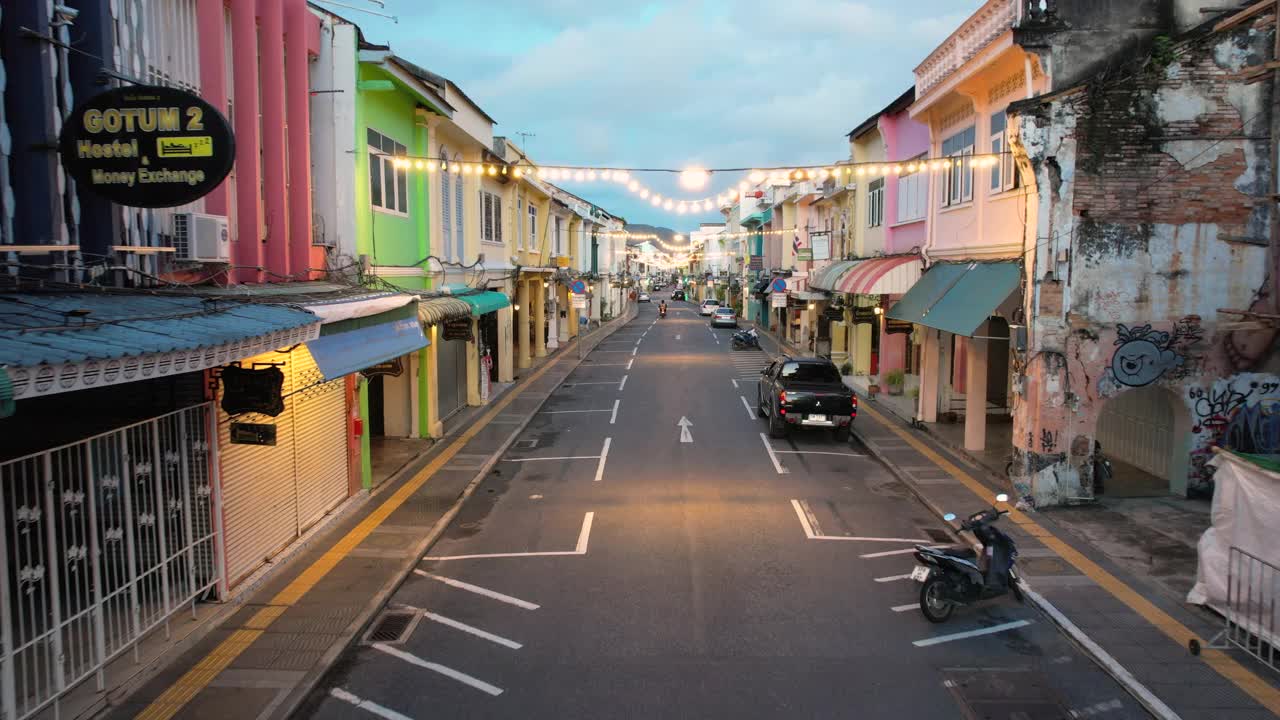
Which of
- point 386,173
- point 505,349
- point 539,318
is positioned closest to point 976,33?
point 386,173

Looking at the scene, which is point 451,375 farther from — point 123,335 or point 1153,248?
point 123,335

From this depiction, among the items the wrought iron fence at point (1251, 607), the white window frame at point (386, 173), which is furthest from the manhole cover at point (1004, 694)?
the white window frame at point (386, 173)

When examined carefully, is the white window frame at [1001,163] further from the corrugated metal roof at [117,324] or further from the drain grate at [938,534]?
the corrugated metal roof at [117,324]

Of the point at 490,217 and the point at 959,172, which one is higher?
the point at 959,172

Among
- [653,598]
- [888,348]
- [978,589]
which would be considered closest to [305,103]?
[653,598]

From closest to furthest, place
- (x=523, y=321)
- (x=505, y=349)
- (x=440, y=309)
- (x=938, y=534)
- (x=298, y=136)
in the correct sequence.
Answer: (x=938, y=534), (x=298, y=136), (x=440, y=309), (x=505, y=349), (x=523, y=321)

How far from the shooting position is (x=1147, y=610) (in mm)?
9961

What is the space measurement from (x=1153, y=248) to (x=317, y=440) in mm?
13285

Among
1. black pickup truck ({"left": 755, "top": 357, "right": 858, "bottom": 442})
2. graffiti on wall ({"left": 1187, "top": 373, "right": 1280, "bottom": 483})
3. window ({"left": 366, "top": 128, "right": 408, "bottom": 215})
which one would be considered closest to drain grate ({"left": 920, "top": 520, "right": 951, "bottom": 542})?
graffiti on wall ({"left": 1187, "top": 373, "right": 1280, "bottom": 483})

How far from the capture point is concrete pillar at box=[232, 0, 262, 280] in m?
12.1

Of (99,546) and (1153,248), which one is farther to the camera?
(1153,248)

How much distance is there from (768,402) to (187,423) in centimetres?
1525

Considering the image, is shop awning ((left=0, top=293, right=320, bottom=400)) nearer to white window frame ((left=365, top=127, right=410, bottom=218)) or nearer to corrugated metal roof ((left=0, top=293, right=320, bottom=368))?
corrugated metal roof ((left=0, top=293, right=320, bottom=368))

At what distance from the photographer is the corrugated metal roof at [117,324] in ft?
19.0
